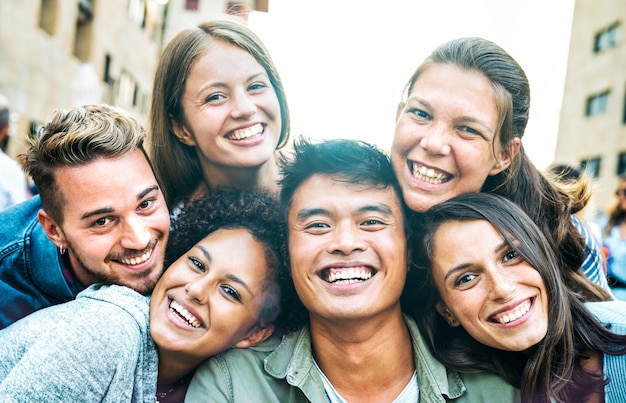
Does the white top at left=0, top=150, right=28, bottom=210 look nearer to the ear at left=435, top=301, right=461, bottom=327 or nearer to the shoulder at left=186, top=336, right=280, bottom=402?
the shoulder at left=186, top=336, right=280, bottom=402

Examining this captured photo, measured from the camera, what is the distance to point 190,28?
3.30 meters

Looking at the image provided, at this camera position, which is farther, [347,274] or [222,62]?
[222,62]

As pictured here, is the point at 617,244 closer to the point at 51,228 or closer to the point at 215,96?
the point at 215,96

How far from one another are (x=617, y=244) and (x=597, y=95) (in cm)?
1875

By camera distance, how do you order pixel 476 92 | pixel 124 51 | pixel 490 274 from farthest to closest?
pixel 124 51 < pixel 476 92 < pixel 490 274

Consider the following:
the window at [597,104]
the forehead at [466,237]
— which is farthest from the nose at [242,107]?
the window at [597,104]

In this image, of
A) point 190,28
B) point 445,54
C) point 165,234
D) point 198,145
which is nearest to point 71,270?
point 165,234

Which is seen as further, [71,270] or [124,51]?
[124,51]

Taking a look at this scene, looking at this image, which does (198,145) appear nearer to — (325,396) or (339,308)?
(339,308)

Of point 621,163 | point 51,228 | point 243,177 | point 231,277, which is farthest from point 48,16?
point 621,163

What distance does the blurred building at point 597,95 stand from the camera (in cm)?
2033

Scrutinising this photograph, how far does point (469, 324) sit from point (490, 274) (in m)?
0.25

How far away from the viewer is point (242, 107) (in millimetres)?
3074

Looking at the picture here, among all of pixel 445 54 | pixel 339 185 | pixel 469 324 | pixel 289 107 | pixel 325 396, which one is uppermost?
pixel 445 54
